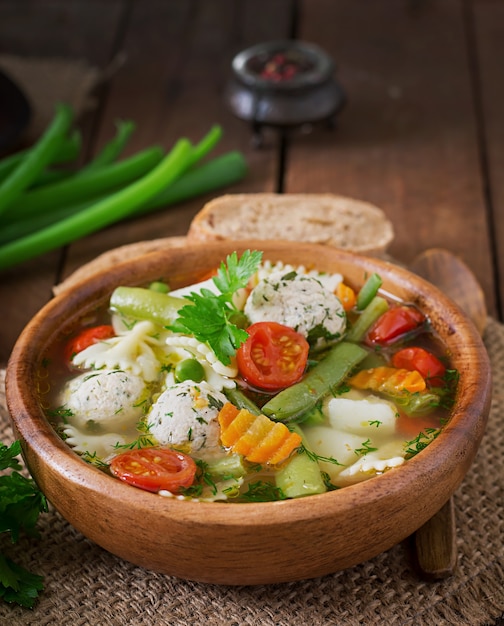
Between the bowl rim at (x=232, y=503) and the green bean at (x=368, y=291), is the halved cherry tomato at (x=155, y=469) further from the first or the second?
the green bean at (x=368, y=291)

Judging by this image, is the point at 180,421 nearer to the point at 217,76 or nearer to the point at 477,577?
the point at 477,577

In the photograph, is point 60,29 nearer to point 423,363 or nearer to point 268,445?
point 423,363

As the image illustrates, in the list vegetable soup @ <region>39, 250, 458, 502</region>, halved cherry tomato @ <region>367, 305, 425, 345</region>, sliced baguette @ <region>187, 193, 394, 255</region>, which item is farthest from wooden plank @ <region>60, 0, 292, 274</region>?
halved cherry tomato @ <region>367, 305, 425, 345</region>

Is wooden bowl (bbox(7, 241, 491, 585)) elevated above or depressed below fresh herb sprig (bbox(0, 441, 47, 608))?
above

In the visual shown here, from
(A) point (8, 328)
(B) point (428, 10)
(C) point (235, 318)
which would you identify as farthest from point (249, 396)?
(B) point (428, 10)

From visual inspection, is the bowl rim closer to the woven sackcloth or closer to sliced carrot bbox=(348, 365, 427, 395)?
sliced carrot bbox=(348, 365, 427, 395)
